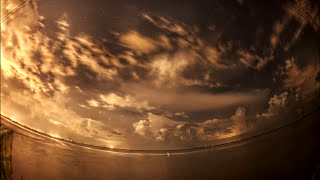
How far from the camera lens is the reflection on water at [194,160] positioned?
4.54 feet

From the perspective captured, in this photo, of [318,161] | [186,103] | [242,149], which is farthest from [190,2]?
[318,161]

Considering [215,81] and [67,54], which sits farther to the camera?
[215,81]

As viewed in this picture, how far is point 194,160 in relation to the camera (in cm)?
157

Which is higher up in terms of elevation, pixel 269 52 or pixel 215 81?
pixel 269 52

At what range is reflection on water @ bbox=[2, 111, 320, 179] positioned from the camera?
4.54 ft

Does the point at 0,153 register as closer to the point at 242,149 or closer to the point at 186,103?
the point at 186,103

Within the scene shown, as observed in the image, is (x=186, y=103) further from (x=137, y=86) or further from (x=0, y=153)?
(x=0, y=153)

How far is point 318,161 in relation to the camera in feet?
4.50

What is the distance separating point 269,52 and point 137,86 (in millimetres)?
907

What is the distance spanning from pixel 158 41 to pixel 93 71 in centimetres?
47

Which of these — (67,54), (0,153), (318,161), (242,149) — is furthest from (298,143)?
(0,153)

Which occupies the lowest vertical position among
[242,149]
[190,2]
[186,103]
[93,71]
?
[242,149]

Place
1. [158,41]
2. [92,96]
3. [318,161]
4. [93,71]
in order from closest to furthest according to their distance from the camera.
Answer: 1. [158,41]
2. [93,71]
3. [92,96]
4. [318,161]

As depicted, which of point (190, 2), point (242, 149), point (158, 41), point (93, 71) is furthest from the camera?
point (242, 149)
